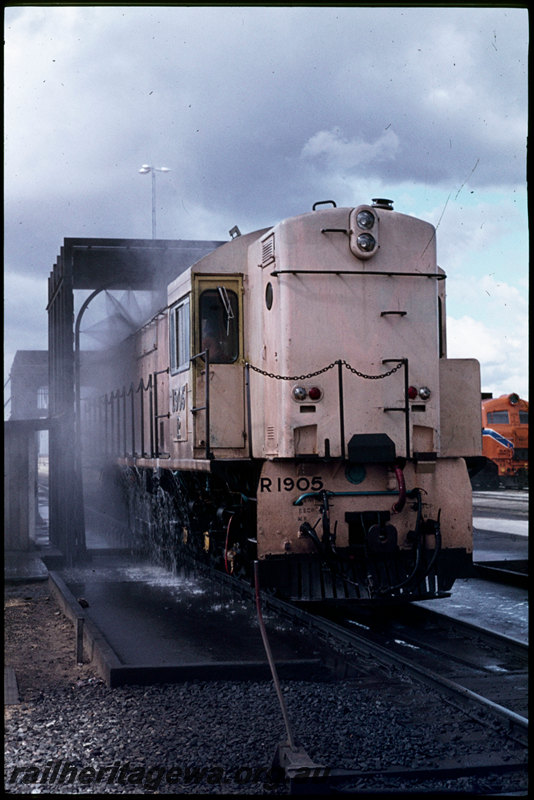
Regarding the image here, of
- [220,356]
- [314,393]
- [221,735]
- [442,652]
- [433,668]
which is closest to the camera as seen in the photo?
[221,735]

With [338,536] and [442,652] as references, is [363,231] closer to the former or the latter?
[338,536]

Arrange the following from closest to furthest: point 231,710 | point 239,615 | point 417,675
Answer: point 231,710
point 417,675
point 239,615

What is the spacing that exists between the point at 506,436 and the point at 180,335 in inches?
822

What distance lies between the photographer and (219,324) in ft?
29.5

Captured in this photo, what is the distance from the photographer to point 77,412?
13.1 meters

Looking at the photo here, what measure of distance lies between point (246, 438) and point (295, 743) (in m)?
4.42

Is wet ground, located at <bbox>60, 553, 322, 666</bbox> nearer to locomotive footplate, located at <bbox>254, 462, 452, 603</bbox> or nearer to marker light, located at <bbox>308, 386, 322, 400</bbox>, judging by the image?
locomotive footplate, located at <bbox>254, 462, 452, 603</bbox>

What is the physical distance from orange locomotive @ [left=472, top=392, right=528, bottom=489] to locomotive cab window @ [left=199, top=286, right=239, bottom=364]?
2064cm

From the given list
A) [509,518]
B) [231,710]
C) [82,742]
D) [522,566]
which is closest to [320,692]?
[231,710]

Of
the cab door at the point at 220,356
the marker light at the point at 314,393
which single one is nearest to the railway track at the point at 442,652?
the cab door at the point at 220,356

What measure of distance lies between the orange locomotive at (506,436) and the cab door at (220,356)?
20.6 m

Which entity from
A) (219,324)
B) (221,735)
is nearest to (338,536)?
(219,324)

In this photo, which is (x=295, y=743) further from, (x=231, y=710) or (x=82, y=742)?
(x=82, y=742)

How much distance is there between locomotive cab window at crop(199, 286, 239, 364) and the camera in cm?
890
